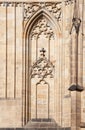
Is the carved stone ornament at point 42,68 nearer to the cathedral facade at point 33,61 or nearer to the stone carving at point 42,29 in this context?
the cathedral facade at point 33,61

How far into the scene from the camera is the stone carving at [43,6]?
3034cm

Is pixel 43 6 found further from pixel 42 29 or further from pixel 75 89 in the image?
pixel 75 89

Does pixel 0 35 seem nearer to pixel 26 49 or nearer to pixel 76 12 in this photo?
pixel 26 49

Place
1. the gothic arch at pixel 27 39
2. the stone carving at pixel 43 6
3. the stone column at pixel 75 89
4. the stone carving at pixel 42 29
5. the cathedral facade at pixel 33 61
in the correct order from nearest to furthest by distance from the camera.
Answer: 1. the stone column at pixel 75 89
2. the cathedral facade at pixel 33 61
3. the gothic arch at pixel 27 39
4. the stone carving at pixel 43 6
5. the stone carving at pixel 42 29

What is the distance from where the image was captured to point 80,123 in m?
28.0

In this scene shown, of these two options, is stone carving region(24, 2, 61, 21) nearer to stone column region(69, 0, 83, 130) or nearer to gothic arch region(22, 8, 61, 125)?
gothic arch region(22, 8, 61, 125)

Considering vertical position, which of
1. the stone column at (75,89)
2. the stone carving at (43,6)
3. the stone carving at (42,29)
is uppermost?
the stone carving at (43,6)

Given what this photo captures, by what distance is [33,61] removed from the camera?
3042cm

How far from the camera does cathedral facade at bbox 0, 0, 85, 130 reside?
30.0 meters

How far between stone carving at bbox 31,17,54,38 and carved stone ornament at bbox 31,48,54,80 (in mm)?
576

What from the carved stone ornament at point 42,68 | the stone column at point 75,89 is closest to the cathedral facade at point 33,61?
the carved stone ornament at point 42,68

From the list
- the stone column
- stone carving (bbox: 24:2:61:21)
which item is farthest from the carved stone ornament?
the stone column

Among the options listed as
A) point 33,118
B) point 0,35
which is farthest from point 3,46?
point 33,118

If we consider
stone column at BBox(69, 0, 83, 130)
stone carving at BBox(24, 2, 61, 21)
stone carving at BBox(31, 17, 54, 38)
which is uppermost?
stone carving at BBox(24, 2, 61, 21)
